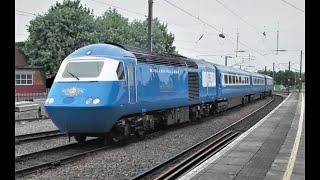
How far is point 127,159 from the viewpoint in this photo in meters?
12.7

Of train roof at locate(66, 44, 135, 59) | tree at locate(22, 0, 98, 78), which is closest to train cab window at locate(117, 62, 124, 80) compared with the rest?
train roof at locate(66, 44, 135, 59)

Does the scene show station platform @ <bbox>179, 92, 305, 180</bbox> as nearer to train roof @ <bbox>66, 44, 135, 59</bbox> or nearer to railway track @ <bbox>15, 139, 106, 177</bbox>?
railway track @ <bbox>15, 139, 106, 177</bbox>

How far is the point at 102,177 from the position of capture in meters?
10.2

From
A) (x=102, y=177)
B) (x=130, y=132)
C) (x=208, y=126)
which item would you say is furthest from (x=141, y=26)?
(x=102, y=177)

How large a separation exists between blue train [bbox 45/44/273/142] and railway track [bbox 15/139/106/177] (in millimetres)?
446

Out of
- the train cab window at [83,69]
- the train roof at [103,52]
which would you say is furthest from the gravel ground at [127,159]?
the train roof at [103,52]

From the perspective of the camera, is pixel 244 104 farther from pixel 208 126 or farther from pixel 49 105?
pixel 49 105

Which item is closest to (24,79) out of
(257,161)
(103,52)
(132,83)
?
A: (132,83)

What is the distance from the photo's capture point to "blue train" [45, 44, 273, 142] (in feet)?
45.6

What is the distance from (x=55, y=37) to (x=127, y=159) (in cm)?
4022

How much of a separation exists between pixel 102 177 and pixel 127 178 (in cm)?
54

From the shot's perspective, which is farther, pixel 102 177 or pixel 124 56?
pixel 124 56

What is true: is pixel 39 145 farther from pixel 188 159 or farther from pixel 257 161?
pixel 257 161
